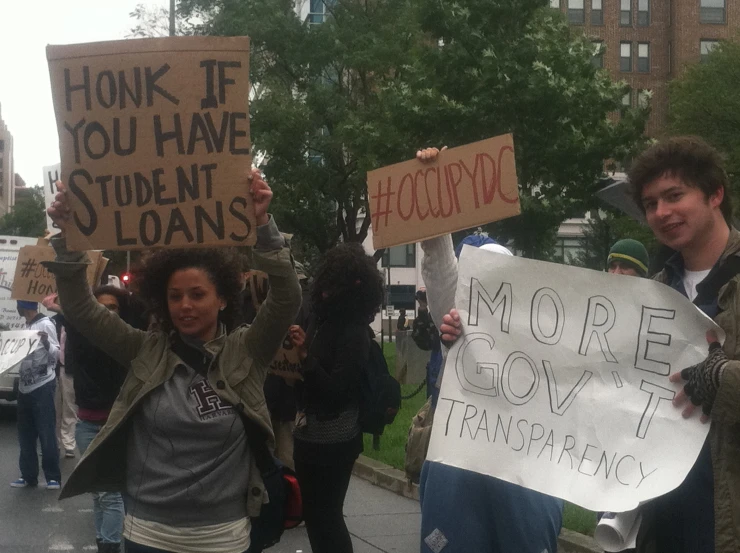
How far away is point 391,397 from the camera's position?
542cm

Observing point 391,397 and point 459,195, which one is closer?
point 459,195

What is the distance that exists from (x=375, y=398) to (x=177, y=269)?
1673mm

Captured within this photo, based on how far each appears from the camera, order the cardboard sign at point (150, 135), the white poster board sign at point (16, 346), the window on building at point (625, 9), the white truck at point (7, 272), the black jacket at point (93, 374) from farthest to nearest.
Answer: the window on building at point (625, 9), the white truck at point (7, 272), the white poster board sign at point (16, 346), the black jacket at point (93, 374), the cardboard sign at point (150, 135)

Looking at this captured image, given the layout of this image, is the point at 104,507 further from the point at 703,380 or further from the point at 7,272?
the point at 7,272

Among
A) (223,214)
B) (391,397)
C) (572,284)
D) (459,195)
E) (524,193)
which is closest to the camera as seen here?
(572,284)

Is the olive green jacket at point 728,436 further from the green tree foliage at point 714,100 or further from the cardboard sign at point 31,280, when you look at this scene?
the green tree foliage at point 714,100

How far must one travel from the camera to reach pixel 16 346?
10000mm

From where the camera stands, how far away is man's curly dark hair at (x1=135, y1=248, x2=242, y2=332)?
3990mm

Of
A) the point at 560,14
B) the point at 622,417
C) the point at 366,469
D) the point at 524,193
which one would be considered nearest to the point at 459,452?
the point at 622,417

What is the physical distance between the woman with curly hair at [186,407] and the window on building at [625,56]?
192 ft

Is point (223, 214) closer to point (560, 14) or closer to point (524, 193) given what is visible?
point (524, 193)

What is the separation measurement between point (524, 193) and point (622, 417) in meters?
17.5

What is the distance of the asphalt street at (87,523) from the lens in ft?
25.1

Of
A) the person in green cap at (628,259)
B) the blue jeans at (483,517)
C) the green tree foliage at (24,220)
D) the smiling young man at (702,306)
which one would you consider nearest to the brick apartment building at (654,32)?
the green tree foliage at (24,220)
